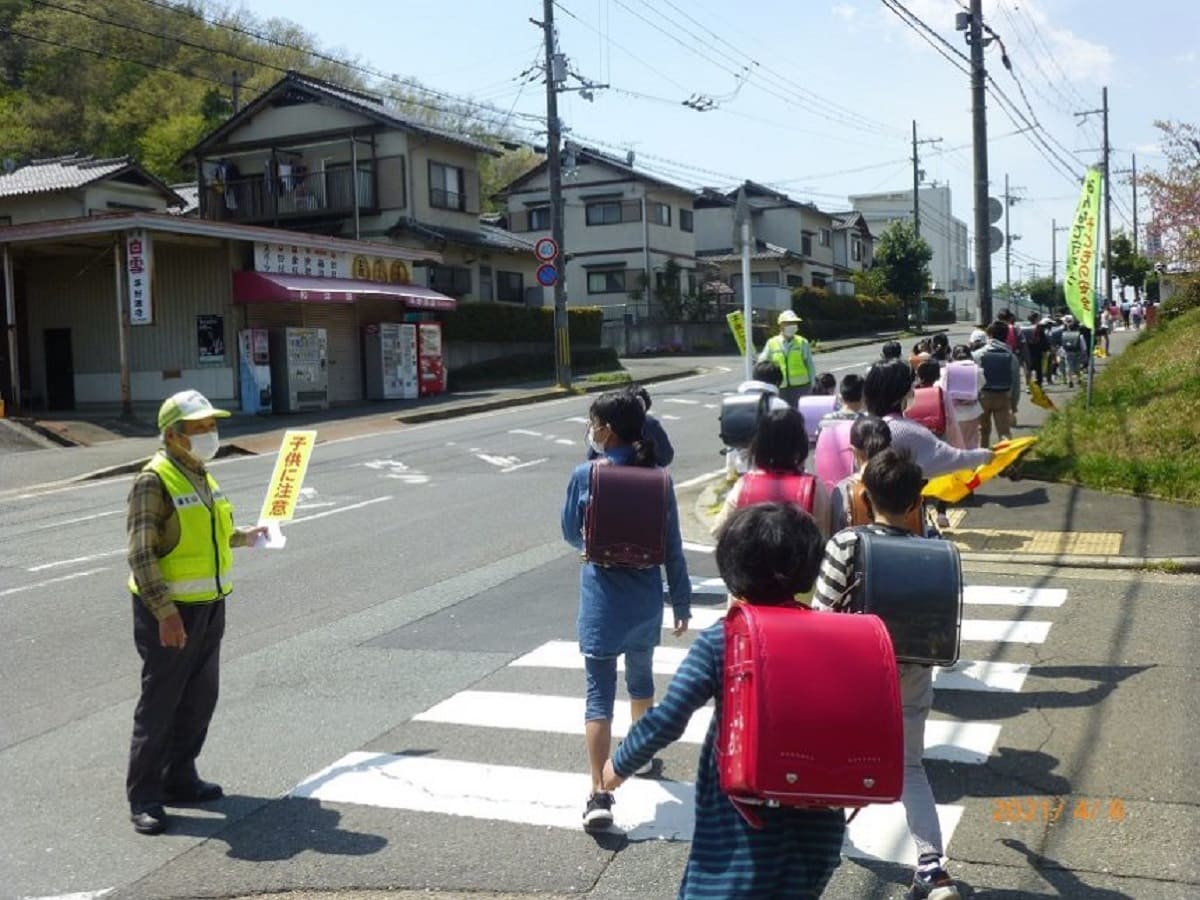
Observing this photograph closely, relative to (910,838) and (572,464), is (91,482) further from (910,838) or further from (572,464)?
(910,838)

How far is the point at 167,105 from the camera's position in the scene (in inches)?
2071

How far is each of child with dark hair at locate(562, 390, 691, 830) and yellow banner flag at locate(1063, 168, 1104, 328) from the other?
12.6 metres

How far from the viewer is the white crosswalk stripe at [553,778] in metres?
4.79

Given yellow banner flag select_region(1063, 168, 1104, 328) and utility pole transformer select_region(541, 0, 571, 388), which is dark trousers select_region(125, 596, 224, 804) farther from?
utility pole transformer select_region(541, 0, 571, 388)

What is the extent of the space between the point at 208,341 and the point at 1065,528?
67.9 feet

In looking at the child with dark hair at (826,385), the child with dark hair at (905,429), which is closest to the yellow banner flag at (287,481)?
the child with dark hair at (905,429)

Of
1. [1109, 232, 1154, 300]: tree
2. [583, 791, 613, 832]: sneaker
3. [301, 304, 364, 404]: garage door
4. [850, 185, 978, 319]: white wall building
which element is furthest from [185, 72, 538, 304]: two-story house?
[850, 185, 978, 319]: white wall building

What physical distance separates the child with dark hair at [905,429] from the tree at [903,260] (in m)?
57.3

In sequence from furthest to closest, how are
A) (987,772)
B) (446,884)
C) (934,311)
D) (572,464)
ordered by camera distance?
1. (934,311)
2. (572,464)
3. (987,772)
4. (446,884)

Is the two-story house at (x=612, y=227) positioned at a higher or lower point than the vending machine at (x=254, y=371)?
higher

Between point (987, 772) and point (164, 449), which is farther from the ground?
point (164, 449)

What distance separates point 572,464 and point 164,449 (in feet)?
38.9

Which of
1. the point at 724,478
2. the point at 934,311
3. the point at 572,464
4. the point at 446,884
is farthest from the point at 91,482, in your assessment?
the point at 934,311

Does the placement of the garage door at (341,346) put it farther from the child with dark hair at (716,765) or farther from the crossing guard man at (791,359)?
the child with dark hair at (716,765)
